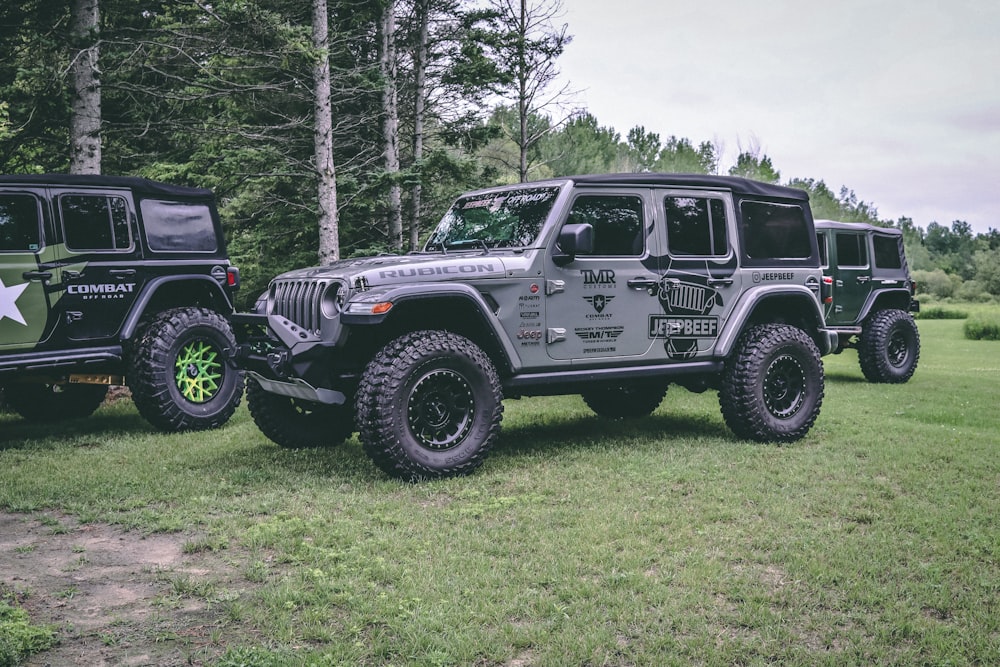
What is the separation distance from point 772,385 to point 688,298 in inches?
49.4

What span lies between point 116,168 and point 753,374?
14.2 m

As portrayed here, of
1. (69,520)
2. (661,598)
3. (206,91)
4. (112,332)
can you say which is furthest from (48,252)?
(206,91)

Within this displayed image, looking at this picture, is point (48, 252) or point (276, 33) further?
point (276, 33)

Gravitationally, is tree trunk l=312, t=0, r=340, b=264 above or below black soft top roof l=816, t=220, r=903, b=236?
above

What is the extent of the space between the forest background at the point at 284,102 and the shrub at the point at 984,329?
16.5 m

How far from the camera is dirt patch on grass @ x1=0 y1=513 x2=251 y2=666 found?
3.45 meters

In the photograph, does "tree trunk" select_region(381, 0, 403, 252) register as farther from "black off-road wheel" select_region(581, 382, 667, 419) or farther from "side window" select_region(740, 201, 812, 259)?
"side window" select_region(740, 201, 812, 259)

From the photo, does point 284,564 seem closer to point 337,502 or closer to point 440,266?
point 337,502

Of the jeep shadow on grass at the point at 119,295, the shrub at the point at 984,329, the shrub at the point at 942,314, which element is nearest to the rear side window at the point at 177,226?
the jeep shadow on grass at the point at 119,295

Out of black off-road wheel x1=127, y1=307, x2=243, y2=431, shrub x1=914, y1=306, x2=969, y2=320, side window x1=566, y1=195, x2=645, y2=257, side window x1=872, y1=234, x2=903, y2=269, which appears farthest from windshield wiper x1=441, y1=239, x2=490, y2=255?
shrub x1=914, y1=306, x2=969, y2=320

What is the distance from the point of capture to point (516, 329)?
6.38m

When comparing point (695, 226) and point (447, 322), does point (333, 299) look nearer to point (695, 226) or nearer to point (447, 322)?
point (447, 322)

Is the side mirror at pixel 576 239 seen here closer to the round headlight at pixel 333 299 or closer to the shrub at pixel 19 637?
the round headlight at pixel 333 299

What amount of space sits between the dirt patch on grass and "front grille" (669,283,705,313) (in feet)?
13.8
